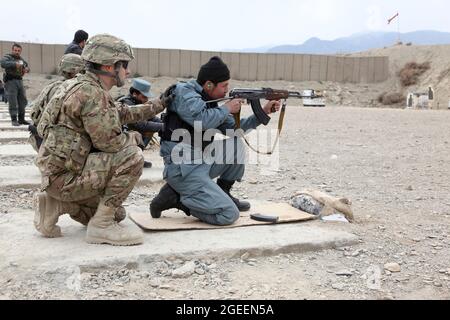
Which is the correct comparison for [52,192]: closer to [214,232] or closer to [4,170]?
[214,232]

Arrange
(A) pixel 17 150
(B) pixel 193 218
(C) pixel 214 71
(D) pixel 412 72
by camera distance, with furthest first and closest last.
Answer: (D) pixel 412 72
(A) pixel 17 150
(B) pixel 193 218
(C) pixel 214 71

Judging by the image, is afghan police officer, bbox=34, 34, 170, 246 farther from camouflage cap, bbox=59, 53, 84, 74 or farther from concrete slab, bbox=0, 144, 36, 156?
concrete slab, bbox=0, 144, 36, 156

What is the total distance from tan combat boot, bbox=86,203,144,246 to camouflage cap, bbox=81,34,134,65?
85cm

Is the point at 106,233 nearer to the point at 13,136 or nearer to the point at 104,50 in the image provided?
the point at 104,50

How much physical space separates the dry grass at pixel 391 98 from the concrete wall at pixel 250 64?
2.77 m

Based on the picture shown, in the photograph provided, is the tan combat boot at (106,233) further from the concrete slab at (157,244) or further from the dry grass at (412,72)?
the dry grass at (412,72)

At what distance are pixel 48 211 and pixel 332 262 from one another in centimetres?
174

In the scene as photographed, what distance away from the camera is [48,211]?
10.8 ft

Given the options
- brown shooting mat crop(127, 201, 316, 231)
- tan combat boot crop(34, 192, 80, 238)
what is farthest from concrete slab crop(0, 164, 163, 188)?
tan combat boot crop(34, 192, 80, 238)

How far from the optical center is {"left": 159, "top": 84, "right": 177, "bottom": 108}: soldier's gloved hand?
348 cm

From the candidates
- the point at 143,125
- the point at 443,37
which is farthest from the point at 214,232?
the point at 443,37

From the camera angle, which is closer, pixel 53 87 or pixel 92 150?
pixel 92 150

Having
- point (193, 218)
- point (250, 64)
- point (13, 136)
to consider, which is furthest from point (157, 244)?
point (250, 64)

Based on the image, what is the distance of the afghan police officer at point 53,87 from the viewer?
438 cm
